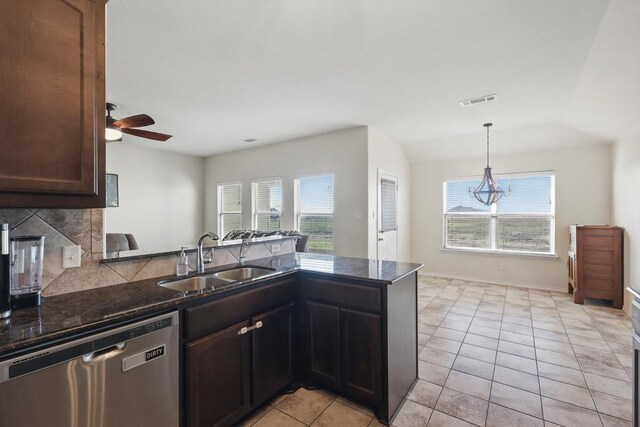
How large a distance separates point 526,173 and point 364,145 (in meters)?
2.97

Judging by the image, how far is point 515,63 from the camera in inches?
104

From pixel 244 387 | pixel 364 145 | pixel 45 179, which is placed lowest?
pixel 244 387

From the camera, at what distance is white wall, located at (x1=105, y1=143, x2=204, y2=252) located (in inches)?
224

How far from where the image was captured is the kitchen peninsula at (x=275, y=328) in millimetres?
1370

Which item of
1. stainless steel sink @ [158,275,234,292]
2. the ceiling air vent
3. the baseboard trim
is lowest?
the baseboard trim

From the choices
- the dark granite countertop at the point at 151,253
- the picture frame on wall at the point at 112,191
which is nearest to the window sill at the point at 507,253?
the dark granite countertop at the point at 151,253

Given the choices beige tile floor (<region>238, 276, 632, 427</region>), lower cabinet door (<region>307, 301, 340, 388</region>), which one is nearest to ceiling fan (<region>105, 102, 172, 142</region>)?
lower cabinet door (<region>307, 301, 340, 388</region>)

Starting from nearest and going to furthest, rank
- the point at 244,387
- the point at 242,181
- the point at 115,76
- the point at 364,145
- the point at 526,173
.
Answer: the point at 244,387 → the point at 115,76 → the point at 364,145 → the point at 526,173 → the point at 242,181

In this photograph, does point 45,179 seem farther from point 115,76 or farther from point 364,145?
point 364,145

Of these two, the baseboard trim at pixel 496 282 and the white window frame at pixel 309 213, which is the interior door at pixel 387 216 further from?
the baseboard trim at pixel 496 282

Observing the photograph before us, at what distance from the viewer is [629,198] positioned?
3703mm

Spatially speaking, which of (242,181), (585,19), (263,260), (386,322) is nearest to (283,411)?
(386,322)

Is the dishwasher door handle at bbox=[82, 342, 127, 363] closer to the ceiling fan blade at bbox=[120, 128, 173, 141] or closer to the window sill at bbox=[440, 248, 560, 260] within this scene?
the ceiling fan blade at bbox=[120, 128, 173, 141]

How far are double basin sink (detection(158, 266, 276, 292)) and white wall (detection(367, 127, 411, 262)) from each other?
257 cm
